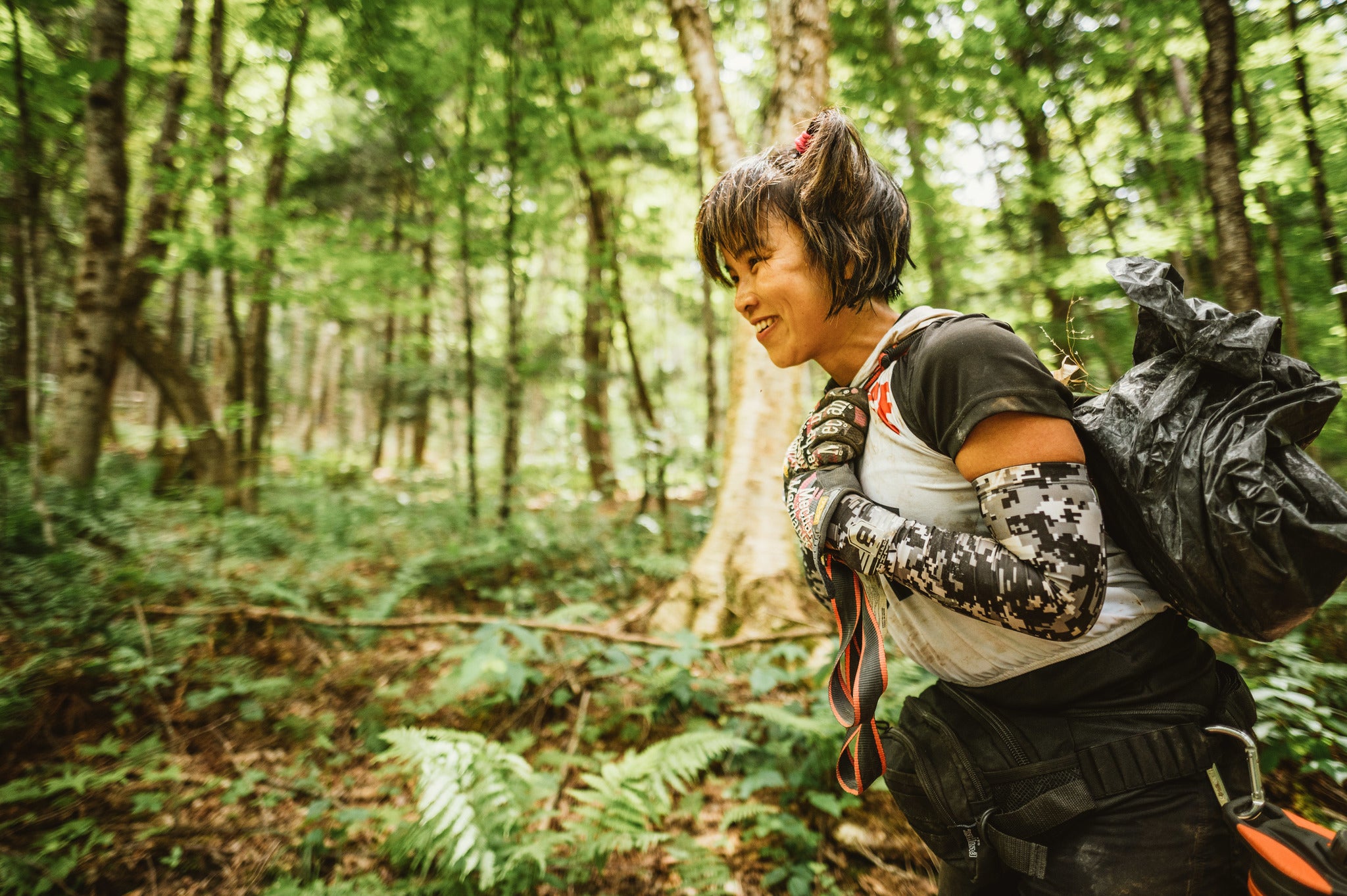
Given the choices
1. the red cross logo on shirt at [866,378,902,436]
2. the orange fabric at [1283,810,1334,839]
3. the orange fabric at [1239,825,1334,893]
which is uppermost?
the red cross logo on shirt at [866,378,902,436]

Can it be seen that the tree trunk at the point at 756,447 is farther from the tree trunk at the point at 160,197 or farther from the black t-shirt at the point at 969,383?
the tree trunk at the point at 160,197

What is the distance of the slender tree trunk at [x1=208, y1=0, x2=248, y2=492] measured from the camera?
21.9 feet

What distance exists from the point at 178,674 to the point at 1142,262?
6.39 meters

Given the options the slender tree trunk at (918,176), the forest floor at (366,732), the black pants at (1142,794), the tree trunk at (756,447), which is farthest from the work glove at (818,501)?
the slender tree trunk at (918,176)

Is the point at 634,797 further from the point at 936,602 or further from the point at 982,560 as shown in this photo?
the point at 982,560

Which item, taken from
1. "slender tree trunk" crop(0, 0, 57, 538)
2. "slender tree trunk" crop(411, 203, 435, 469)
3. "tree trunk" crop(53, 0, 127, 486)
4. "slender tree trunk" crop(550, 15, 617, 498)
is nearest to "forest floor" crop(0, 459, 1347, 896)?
"slender tree trunk" crop(0, 0, 57, 538)

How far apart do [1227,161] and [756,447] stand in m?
4.71

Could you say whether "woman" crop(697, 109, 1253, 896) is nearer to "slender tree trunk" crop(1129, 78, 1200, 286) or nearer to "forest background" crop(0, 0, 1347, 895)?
"forest background" crop(0, 0, 1347, 895)

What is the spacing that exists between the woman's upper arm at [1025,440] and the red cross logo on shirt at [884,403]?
0.23 meters

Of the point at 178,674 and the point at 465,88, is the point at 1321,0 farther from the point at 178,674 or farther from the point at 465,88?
the point at 178,674

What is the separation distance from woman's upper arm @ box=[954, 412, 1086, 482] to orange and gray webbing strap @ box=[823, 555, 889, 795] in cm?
50

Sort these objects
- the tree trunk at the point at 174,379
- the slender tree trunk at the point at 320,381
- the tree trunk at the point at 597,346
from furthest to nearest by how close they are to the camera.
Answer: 1. the slender tree trunk at the point at 320,381
2. the tree trunk at the point at 597,346
3. the tree trunk at the point at 174,379

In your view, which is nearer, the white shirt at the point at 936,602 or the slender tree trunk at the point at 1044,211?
Answer: the white shirt at the point at 936,602

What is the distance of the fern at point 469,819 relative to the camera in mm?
2678
